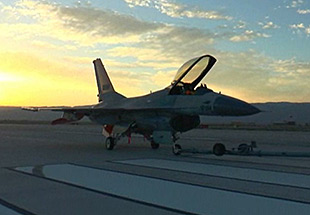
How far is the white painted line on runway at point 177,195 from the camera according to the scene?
496cm

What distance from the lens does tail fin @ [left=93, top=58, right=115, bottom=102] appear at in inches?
713

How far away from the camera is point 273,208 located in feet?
16.4

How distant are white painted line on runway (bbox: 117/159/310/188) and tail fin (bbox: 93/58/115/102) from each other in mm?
8435

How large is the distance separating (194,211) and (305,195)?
2.03 m

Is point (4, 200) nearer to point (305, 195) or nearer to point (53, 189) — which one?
point (53, 189)

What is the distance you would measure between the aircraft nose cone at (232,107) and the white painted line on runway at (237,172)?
195cm

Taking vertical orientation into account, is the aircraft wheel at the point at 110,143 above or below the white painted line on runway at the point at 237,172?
above

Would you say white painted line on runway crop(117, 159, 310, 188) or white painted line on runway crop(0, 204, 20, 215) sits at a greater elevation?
white painted line on runway crop(117, 159, 310, 188)

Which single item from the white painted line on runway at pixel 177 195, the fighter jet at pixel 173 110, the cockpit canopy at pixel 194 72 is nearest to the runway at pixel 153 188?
the white painted line on runway at pixel 177 195

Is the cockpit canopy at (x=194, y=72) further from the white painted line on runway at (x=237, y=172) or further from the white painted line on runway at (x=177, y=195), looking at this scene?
the white painted line on runway at (x=177, y=195)

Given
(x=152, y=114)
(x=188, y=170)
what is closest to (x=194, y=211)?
(x=188, y=170)

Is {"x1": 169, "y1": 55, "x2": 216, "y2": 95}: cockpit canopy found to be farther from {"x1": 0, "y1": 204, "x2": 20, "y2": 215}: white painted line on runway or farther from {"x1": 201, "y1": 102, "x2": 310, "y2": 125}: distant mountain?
{"x1": 201, "y1": 102, "x2": 310, "y2": 125}: distant mountain

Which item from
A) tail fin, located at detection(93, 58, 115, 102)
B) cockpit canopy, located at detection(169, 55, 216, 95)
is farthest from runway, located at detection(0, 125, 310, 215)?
tail fin, located at detection(93, 58, 115, 102)

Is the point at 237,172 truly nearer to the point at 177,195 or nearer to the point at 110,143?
the point at 177,195
